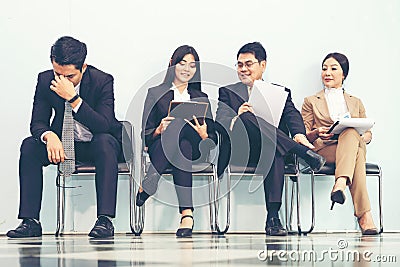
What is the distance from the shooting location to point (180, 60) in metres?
4.12

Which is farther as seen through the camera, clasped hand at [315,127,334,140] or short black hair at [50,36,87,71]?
clasped hand at [315,127,334,140]

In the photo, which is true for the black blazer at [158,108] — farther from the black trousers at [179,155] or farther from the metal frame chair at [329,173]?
the metal frame chair at [329,173]

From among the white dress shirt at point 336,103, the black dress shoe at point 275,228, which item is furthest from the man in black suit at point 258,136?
the white dress shirt at point 336,103

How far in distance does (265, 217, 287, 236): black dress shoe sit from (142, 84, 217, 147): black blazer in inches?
21.7

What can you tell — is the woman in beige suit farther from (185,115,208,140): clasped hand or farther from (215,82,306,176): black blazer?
(185,115,208,140): clasped hand

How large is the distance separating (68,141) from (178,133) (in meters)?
0.57

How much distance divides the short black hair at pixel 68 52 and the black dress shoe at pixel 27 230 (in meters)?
0.81

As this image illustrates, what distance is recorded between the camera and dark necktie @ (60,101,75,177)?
363 cm

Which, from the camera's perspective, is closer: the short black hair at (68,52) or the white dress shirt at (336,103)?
the short black hair at (68,52)

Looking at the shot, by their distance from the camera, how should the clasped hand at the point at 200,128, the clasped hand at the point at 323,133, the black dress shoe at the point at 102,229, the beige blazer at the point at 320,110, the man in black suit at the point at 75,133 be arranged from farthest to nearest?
the beige blazer at the point at 320,110 < the clasped hand at the point at 323,133 < the clasped hand at the point at 200,128 < the man in black suit at the point at 75,133 < the black dress shoe at the point at 102,229

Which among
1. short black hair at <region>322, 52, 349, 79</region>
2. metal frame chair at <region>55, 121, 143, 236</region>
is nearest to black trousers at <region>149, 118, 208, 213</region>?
metal frame chair at <region>55, 121, 143, 236</region>

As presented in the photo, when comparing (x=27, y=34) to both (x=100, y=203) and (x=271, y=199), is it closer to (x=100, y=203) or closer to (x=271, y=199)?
(x=100, y=203)

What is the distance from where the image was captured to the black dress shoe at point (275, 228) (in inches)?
145

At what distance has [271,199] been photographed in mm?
3773
